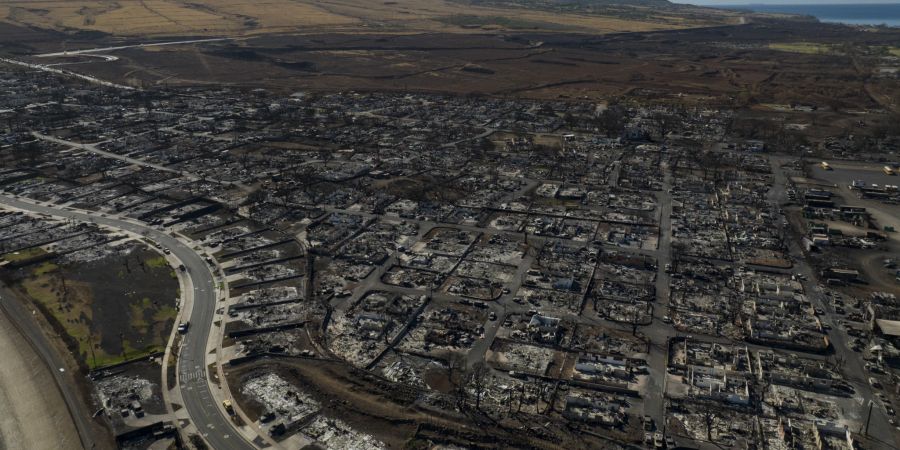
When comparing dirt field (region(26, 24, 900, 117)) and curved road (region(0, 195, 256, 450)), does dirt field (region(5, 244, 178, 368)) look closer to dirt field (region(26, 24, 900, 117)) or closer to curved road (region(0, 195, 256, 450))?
curved road (region(0, 195, 256, 450))

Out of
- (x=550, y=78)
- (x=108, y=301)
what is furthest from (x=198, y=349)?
(x=550, y=78)

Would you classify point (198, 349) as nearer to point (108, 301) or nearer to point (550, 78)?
point (108, 301)

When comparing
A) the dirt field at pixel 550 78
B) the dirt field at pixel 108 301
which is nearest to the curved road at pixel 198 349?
the dirt field at pixel 108 301

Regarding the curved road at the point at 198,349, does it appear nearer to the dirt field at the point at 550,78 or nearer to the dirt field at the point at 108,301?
the dirt field at the point at 108,301

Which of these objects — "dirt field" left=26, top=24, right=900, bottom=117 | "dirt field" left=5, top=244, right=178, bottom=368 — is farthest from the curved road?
"dirt field" left=26, top=24, right=900, bottom=117

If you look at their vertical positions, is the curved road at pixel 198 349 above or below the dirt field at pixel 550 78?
below

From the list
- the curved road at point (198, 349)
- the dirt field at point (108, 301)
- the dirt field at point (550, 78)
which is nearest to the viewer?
the curved road at point (198, 349)
